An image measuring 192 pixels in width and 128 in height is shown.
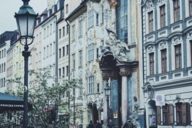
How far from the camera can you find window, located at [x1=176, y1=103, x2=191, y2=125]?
3612cm

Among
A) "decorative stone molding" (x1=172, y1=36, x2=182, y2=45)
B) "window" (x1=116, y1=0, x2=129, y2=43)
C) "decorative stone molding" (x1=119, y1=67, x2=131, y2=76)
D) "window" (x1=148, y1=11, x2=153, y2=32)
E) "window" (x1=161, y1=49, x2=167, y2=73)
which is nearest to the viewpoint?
"decorative stone molding" (x1=172, y1=36, x2=182, y2=45)

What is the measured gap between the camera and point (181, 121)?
3694 centimetres

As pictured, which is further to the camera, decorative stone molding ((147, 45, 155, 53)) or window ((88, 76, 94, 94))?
window ((88, 76, 94, 94))

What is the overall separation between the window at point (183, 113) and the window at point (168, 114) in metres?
0.91

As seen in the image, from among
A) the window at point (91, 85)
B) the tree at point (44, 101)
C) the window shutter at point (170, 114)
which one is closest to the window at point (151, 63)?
the window shutter at point (170, 114)

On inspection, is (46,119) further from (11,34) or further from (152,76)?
(11,34)

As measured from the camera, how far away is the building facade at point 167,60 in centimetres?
3644

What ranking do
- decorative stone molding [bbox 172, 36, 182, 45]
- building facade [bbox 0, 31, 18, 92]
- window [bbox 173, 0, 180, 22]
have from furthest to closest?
building facade [bbox 0, 31, 18, 92]
window [bbox 173, 0, 180, 22]
decorative stone molding [bbox 172, 36, 182, 45]

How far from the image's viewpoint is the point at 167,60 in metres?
39.3

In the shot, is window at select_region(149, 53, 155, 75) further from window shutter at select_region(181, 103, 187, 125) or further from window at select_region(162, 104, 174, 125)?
window shutter at select_region(181, 103, 187, 125)

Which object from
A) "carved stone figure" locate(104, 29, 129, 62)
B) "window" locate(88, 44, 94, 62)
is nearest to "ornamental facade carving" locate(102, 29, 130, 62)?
"carved stone figure" locate(104, 29, 129, 62)

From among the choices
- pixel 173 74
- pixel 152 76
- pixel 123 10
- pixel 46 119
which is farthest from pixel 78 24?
pixel 46 119

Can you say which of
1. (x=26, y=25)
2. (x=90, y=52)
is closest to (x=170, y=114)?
(x=90, y=52)

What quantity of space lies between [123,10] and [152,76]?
861cm
